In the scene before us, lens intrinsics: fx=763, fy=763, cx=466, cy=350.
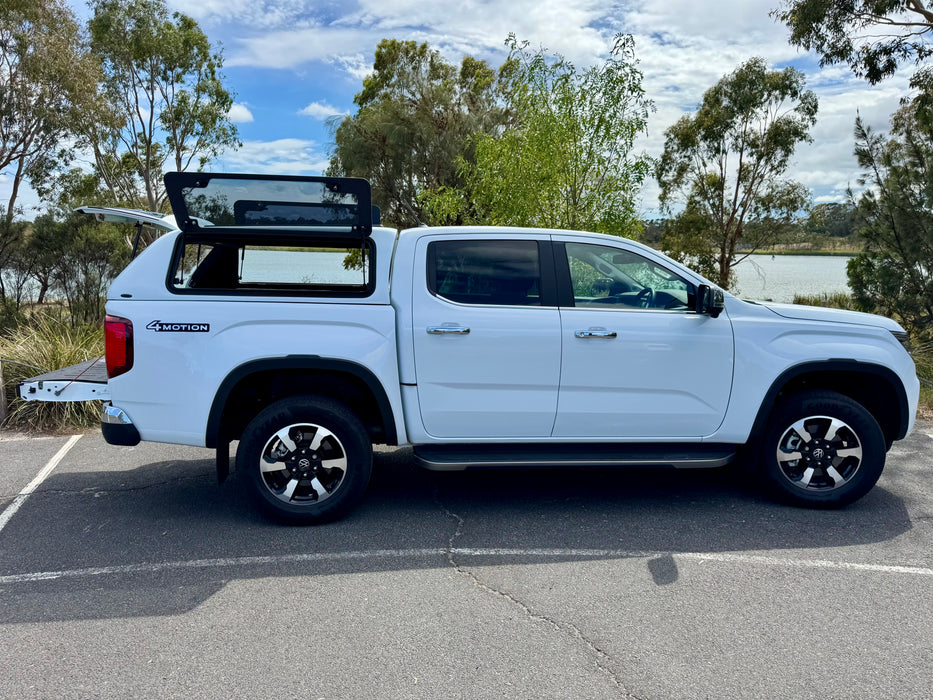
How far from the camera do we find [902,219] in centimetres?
1255

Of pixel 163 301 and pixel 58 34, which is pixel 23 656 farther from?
pixel 58 34

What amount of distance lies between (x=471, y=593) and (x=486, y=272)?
6.74 feet

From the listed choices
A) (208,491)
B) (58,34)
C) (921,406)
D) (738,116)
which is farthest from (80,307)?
(738,116)

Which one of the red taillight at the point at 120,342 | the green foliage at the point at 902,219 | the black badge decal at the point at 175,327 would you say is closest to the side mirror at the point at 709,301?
the black badge decal at the point at 175,327

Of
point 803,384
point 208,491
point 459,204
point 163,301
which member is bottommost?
point 208,491

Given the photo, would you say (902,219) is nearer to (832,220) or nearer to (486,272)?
(832,220)

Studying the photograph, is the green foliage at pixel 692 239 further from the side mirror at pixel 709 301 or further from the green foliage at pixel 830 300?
the side mirror at pixel 709 301

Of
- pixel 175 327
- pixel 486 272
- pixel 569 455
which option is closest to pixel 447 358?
pixel 486 272

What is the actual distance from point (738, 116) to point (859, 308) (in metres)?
6.83

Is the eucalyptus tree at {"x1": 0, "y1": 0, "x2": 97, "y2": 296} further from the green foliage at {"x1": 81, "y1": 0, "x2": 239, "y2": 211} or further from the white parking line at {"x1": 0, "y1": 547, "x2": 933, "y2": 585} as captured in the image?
the white parking line at {"x1": 0, "y1": 547, "x2": 933, "y2": 585}

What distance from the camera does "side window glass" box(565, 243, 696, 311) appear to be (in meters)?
5.05

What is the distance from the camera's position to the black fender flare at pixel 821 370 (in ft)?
16.5

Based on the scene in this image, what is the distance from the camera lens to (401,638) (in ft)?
11.4

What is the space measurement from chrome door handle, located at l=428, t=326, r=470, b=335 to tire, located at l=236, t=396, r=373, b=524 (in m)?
0.73
